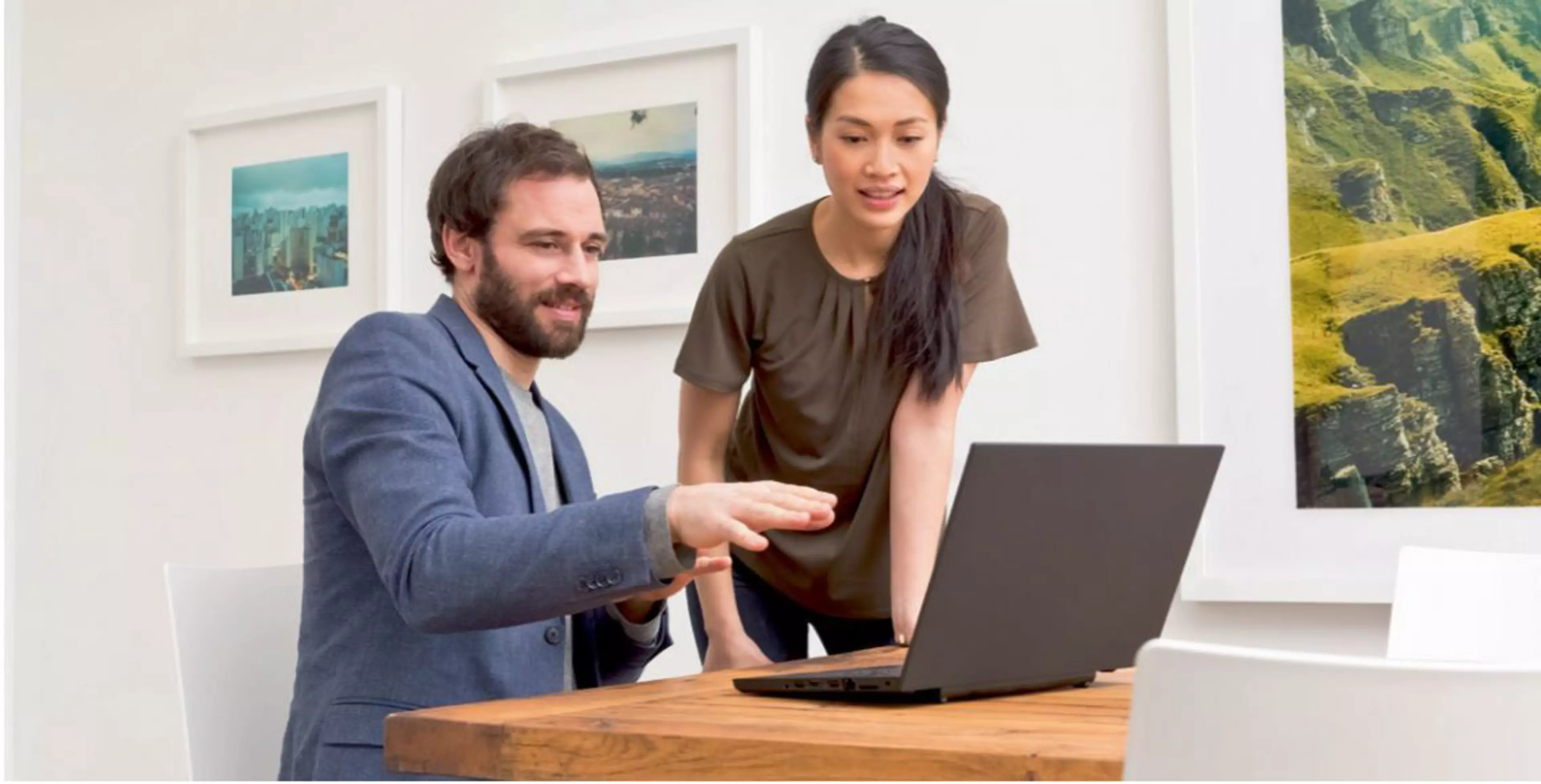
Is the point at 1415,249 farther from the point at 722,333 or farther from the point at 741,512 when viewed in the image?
the point at 741,512

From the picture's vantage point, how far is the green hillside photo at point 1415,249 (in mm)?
2543

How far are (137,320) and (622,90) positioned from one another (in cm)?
153

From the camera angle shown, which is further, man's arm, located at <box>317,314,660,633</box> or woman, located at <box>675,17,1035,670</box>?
woman, located at <box>675,17,1035,670</box>

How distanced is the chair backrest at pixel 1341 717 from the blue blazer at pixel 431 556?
640 millimetres

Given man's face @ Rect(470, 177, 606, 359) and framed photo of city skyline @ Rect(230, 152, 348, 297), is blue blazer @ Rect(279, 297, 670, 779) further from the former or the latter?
framed photo of city skyline @ Rect(230, 152, 348, 297)

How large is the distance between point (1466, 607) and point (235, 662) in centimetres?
150

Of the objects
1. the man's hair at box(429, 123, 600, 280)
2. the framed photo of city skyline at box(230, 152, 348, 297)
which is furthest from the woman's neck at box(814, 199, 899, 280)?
the framed photo of city skyline at box(230, 152, 348, 297)

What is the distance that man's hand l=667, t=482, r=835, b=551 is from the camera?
4.25 feet

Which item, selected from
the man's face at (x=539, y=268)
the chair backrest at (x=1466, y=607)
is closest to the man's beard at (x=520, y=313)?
the man's face at (x=539, y=268)

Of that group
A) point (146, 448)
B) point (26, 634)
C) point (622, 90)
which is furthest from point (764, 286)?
point (26, 634)

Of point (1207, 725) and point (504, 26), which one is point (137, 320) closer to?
point (504, 26)

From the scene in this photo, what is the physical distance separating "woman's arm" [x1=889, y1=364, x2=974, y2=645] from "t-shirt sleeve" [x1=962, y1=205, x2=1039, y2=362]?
0.07 meters

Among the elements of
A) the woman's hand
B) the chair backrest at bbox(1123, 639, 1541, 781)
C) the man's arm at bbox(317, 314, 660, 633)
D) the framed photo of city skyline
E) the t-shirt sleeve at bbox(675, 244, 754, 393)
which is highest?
the framed photo of city skyline

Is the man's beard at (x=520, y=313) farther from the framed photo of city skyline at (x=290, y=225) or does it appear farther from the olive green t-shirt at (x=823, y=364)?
the framed photo of city skyline at (x=290, y=225)
